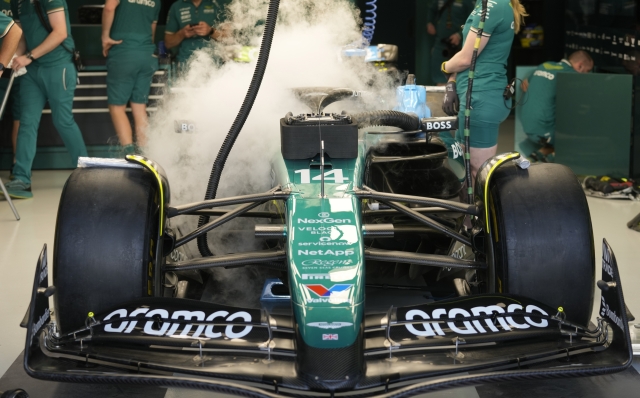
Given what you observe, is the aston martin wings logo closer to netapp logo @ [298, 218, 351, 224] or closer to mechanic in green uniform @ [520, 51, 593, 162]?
netapp logo @ [298, 218, 351, 224]

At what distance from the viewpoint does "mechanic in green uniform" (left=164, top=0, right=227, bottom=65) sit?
7480mm

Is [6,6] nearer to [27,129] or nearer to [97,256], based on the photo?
[27,129]

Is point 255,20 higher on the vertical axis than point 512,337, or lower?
higher

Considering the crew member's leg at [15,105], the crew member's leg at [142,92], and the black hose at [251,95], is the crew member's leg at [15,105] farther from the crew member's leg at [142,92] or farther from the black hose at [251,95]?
the black hose at [251,95]

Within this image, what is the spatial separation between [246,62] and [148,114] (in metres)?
3.86

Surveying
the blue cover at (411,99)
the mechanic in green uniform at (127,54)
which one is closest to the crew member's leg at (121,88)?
the mechanic in green uniform at (127,54)

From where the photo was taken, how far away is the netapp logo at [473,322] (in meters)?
2.54

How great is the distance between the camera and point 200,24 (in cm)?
740

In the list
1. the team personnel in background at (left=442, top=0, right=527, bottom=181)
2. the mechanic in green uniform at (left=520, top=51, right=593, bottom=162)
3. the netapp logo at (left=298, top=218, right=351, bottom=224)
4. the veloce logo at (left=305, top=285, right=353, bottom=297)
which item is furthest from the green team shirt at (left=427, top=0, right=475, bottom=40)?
the veloce logo at (left=305, top=285, right=353, bottom=297)

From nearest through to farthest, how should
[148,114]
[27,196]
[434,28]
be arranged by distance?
1. [27,196]
2. [148,114]
3. [434,28]

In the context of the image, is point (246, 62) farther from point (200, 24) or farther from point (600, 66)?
point (600, 66)

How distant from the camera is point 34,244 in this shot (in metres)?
5.21

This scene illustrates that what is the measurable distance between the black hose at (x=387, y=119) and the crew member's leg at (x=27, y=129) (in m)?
3.66

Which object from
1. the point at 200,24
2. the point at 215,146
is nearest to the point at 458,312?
the point at 215,146
